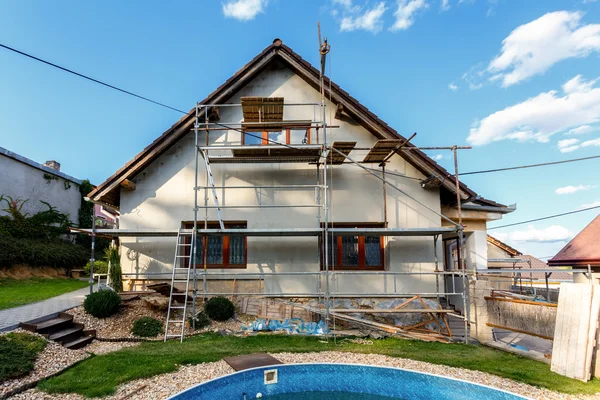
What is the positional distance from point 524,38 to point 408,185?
569 cm

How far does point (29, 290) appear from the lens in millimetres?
11406

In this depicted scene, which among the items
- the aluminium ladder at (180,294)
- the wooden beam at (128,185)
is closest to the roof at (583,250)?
the aluminium ladder at (180,294)

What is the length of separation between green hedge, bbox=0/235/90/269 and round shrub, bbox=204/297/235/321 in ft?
30.5

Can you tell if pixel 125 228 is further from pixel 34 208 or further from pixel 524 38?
pixel 524 38

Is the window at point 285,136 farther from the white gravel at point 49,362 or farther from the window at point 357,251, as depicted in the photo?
the white gravel at point 49,362

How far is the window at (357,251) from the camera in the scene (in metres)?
10.4

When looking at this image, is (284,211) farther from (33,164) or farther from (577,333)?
(33,164)

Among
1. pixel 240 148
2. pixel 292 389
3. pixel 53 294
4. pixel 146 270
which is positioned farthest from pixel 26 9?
pixel 292 389

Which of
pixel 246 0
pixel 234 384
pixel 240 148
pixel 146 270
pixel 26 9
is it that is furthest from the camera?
pixel 146 270

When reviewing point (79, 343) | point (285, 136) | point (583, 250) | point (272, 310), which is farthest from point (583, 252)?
point (79, 343)

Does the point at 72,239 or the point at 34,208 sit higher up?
the point at 34,208

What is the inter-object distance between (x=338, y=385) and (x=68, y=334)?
5.42 m

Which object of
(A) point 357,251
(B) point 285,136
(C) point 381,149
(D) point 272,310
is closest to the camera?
(C) point 381,149

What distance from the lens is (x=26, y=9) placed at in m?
7.17
